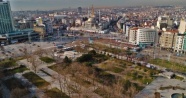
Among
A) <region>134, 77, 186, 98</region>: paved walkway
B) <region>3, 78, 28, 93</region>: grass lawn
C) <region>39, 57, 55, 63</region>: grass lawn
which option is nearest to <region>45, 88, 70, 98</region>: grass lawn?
<region>3, 78, 28, 93</region>: grass lawn

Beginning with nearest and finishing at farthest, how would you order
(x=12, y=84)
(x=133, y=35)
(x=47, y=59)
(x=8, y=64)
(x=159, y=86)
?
(x=159, y=86) → (x=12, y=84) → (x=8, y=64) → (x=47, y=59) → (x=133, y=35)

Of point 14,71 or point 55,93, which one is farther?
point 14,71

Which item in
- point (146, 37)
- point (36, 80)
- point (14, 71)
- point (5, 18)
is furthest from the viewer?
point (5, 18)

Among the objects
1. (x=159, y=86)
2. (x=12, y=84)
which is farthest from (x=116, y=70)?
(x=12, y=84)

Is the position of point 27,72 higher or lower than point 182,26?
lower

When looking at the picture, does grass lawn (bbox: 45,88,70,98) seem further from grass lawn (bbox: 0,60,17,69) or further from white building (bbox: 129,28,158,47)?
white building (bbox: 129,28,158,47)

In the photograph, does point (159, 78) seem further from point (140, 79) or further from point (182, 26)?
point (182, 26)

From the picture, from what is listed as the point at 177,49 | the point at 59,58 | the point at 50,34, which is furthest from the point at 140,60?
the point at 50,34

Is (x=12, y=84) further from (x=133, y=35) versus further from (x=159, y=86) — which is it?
(x=133, y=35)
